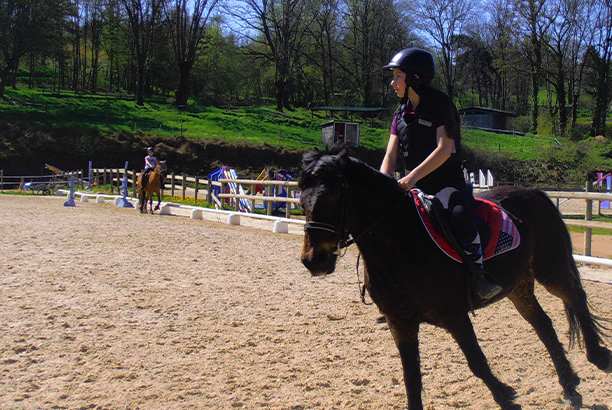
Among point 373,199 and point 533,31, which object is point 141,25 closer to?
point 533,31

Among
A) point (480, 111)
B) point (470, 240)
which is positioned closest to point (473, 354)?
point (470, 240)

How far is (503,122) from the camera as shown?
59812 mm

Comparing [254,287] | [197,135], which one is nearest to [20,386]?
[254,287]

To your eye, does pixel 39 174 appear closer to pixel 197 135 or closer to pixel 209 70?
pixel 197 135

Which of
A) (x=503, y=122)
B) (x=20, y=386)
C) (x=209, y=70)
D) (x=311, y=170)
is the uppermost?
(x=209, y=70)

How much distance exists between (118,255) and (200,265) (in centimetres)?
181

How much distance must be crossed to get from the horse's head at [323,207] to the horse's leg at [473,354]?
3.00ft

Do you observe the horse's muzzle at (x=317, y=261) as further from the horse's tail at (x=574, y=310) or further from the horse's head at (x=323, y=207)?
the horse's tail at (x=574, y=310)

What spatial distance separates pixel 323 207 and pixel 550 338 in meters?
2.34

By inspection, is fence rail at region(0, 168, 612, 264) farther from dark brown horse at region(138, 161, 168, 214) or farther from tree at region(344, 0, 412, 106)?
tree at region(344, 0, 412, 106)

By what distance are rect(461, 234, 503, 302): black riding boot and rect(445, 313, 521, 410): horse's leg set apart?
188 millimetres

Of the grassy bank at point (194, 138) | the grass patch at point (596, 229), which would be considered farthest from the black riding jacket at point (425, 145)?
the grassy bank at point (194, 138)

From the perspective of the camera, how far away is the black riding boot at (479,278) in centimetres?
311

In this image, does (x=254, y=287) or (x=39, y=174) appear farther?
(x=39, y=174)
